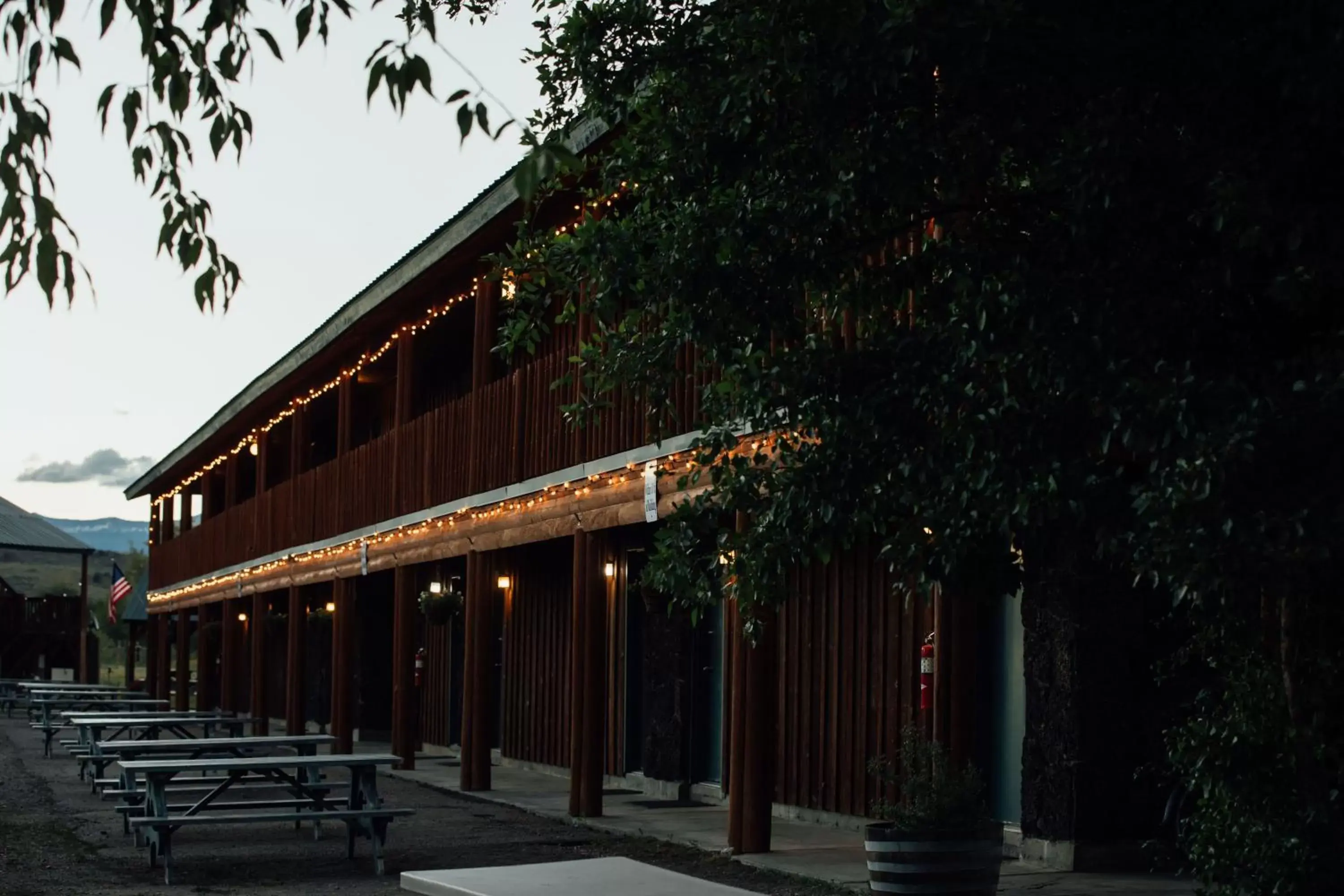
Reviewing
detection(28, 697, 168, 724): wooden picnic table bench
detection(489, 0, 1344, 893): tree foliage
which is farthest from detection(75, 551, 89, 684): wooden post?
detection(489, 0, 1344, 893): tree foliage

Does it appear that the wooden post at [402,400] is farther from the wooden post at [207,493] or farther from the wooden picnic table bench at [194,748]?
the wooden post at [207,493]

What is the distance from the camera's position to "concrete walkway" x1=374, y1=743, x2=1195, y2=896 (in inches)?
399

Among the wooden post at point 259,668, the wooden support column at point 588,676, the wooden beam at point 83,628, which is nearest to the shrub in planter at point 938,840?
the wooden support column at point 588,676

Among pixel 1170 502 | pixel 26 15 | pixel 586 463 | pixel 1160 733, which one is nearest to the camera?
pixel 26 15

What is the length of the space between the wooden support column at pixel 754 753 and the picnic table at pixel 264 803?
2.21 metres

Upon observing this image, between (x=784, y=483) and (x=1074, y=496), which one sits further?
(x=784, y=483)

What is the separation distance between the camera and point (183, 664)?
36.5 metres

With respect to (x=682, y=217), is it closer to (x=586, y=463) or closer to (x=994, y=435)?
(x=994, y=435)

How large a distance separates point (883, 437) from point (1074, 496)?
0.94m

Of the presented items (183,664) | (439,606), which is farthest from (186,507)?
(439,606)

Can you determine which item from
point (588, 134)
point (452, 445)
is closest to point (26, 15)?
point (588, 134)

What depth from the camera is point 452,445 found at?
1903 centimetres

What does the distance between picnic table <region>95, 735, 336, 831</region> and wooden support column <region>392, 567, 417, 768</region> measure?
88.5 inches

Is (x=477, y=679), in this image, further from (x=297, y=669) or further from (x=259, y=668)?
(x=259, y=668)
